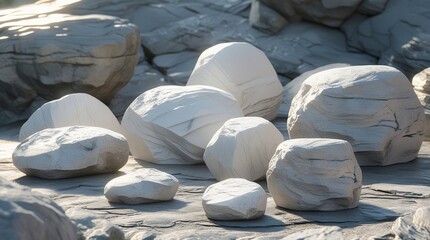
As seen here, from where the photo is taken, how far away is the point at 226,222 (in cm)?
518

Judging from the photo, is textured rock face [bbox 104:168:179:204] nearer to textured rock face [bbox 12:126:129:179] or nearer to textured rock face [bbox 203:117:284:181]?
textured rock face [bbox 203:117:284:181]

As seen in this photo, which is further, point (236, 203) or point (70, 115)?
point (70, 115)

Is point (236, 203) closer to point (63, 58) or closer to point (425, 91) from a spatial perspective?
point (425, 91)

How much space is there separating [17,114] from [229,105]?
294 centimetres

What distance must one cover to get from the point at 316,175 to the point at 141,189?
100cm

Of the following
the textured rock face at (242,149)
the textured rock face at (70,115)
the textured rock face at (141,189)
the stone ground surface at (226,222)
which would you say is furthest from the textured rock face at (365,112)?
the textured rock face at (70,115)

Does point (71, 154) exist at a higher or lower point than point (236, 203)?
lower

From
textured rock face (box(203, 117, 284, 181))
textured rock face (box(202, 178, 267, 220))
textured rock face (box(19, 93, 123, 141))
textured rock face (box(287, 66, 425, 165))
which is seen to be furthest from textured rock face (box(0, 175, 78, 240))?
textured rock face (box(19, 93, 123, 141))

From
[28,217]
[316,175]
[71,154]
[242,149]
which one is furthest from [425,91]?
[28,217]

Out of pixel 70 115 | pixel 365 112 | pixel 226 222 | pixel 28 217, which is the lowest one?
pixel 70 115

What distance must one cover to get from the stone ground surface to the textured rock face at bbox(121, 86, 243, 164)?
17 cm

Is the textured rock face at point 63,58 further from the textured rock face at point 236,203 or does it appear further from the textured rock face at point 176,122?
the textured rock face at point 236,203

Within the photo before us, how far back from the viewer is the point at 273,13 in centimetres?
1079

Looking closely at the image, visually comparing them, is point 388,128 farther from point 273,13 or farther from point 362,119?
point 273,13
